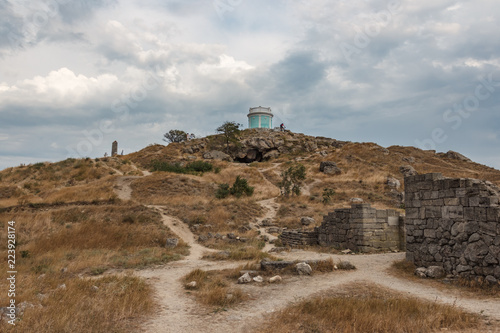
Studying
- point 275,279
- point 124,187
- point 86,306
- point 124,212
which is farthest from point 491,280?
point 124,187

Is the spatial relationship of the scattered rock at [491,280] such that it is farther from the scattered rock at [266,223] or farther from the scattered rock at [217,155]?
the scattered rock at [217,155]

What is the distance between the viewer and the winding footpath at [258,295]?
641 cm

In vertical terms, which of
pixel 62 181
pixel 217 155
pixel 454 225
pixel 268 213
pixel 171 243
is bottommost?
pixel 171 243

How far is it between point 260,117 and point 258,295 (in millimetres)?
72295

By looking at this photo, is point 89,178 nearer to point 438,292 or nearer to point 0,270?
point 0,270

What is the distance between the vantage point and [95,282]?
354 inches

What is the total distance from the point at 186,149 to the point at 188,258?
171 ft

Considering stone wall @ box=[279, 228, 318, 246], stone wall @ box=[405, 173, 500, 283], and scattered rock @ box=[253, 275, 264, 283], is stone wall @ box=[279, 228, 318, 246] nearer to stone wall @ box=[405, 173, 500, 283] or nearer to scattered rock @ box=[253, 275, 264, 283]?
stone wall @ box=[405, 173, 500, 283]

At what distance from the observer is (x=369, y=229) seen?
14805mm

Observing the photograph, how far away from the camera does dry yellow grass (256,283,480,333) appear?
5867 mm

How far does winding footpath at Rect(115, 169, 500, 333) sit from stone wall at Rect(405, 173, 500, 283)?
4.57 feet

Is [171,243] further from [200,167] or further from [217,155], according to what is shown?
[217,155]

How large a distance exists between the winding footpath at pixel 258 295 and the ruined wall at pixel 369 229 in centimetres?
111

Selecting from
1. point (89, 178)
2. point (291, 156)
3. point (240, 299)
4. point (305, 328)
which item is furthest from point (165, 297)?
point (291, 156)
